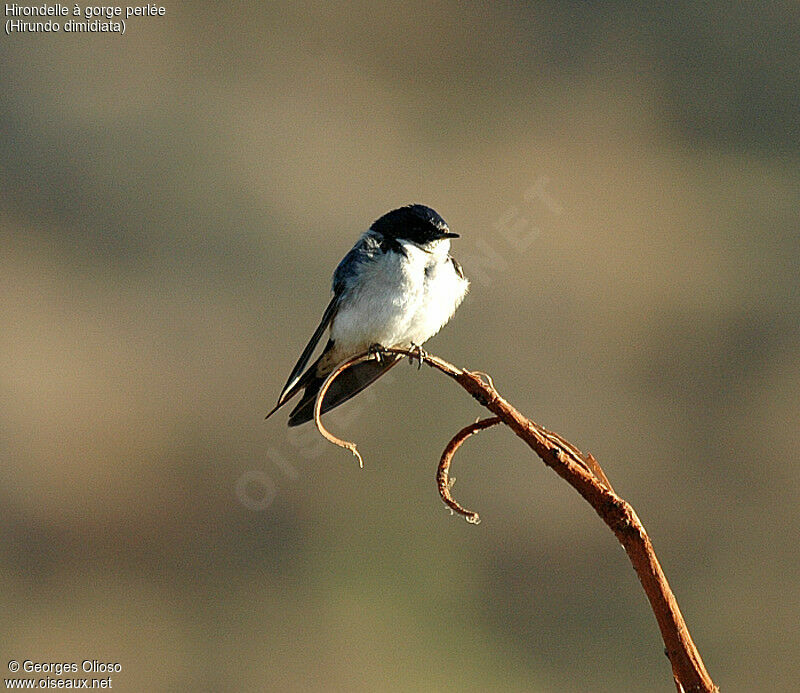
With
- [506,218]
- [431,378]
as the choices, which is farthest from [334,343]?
[506,218]

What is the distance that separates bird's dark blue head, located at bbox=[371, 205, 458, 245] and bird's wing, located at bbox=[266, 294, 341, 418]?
30 cm

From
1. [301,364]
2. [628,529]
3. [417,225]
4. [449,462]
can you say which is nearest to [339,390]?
[301,364]

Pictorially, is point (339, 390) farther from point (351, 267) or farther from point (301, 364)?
point (351, 267)

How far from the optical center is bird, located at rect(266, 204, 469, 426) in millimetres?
3387

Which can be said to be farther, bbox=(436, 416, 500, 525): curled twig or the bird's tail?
the bird's tail

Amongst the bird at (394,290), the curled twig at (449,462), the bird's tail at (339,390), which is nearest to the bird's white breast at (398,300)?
the bird at (394,290)

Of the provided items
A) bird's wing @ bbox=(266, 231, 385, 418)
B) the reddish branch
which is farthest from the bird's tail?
the reddish branch

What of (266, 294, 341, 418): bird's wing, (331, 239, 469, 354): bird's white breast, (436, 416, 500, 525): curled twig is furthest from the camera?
(331, 239, 469, 354): bird's white breast

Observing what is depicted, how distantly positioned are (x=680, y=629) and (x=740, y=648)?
6.71 metres

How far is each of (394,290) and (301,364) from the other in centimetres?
94

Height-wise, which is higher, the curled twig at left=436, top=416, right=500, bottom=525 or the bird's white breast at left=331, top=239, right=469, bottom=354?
the curled twig at left=436, top=416, right=500, bottom=525

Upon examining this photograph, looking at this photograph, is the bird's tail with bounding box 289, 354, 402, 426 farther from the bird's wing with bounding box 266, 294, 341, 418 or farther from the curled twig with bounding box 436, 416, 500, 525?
the curled twig with bounding box 436, 416, 500, 525

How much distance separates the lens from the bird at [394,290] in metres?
3.39

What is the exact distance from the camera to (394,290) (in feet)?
11.2
